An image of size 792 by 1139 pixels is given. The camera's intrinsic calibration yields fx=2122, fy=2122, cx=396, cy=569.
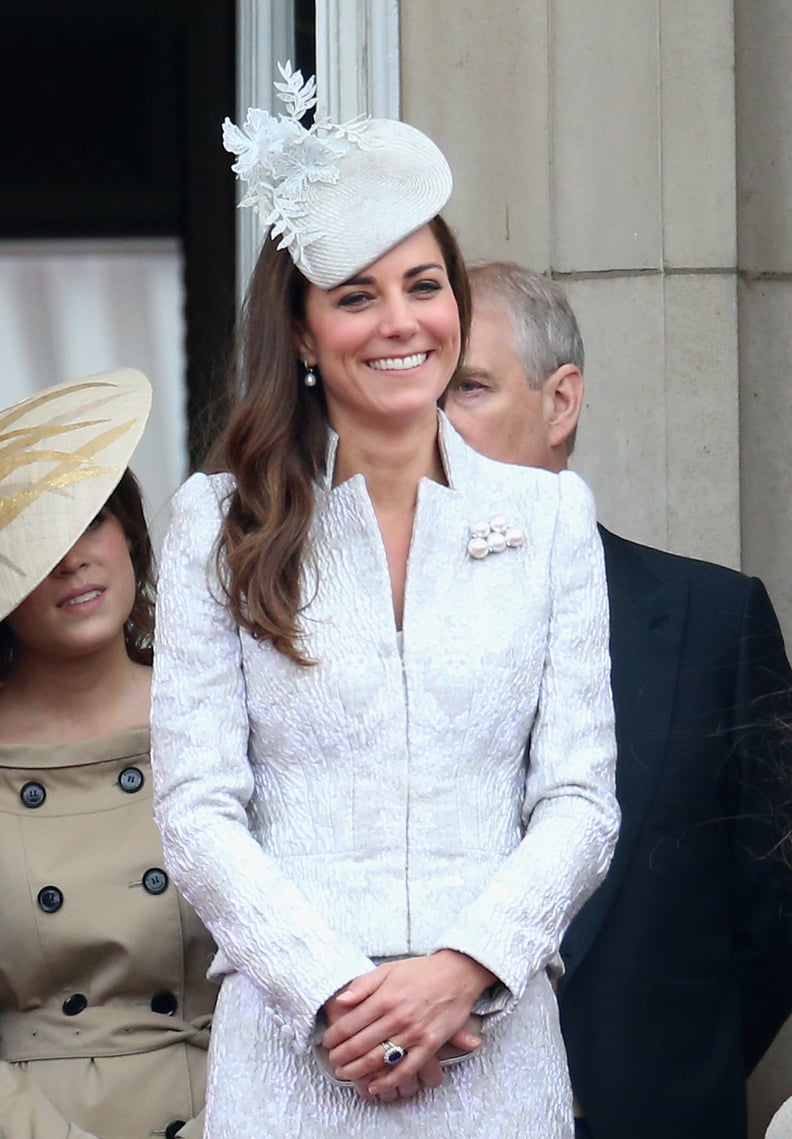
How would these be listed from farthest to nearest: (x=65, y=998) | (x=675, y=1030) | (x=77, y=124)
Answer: (x=77, y=124)
(x=675, y=1030)
(x=65, y=998)

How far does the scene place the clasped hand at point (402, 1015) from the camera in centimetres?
223

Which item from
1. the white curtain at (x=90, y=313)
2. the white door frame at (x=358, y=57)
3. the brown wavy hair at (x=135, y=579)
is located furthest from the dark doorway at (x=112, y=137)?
the brown wavy hair at (x=135, y=579)

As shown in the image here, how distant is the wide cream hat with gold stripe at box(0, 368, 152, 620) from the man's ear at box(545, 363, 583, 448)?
31.4 inches

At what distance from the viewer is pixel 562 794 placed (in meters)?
2.39

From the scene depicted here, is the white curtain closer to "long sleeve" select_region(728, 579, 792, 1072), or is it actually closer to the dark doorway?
the dark doorway

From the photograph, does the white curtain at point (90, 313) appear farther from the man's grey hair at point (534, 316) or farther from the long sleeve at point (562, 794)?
the long sleeve at point (562, 794)

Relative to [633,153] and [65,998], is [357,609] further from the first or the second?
[633,153]

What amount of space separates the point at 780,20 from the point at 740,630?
1.68 m

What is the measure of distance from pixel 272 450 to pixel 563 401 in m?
1.36

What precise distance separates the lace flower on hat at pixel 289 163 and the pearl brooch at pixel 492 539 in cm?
38

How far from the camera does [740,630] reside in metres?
3.42

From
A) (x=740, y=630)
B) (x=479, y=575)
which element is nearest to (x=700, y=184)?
(x=740, y=630)

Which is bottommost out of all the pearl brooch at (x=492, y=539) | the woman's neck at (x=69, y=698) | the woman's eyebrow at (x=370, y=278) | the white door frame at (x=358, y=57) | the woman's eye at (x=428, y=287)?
the woman's neck at (x=69, y=698)

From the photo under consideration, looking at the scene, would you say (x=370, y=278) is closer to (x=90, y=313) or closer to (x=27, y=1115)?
(x=27, y=1115)
